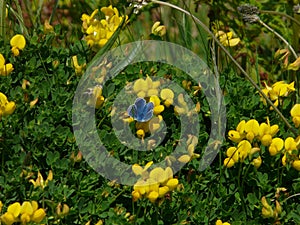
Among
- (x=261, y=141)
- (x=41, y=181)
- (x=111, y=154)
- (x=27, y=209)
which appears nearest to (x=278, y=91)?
(x=261, y=141)

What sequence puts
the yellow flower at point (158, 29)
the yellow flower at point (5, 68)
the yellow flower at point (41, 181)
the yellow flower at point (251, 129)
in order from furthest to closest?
1. the yellow flower at point (158, 29)
2. the yellow flower at point (5, 68)
3. the yellow flower at point (251, 129)
4. the yellow flower at point (41, 181)

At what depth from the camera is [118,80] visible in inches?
97.1

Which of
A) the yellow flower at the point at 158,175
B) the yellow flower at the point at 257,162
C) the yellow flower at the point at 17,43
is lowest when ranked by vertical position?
the yellow flower at the point at 257,162

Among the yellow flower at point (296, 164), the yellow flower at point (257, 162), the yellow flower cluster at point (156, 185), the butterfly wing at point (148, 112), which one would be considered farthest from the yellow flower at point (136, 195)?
the yellow flower at point (296, 164)

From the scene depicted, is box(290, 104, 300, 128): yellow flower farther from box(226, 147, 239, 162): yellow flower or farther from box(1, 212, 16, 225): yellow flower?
box(1, 212, 16, 225): yellow flower

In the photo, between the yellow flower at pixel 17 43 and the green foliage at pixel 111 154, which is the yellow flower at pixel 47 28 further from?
the yellow flower at pixel 17 43

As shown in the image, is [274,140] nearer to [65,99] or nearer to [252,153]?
[252,153]

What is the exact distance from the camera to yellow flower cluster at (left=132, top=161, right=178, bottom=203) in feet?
6.39

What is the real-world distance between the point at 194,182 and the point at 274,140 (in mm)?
266

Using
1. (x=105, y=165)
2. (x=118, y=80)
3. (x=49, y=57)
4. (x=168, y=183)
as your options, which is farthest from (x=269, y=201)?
(x=49, y=57)

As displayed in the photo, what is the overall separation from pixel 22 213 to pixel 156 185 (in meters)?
0.35

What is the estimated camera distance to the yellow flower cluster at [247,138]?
6.95 feet

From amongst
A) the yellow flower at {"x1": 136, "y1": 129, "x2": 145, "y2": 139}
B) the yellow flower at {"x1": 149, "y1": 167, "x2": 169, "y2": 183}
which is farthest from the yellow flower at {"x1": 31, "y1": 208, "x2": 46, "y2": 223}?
the yellow flower at {"x1": 136, "y1": 129, "x2": 145, "y2": 139}

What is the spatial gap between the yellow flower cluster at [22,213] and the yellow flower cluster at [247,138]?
1.89 ft
